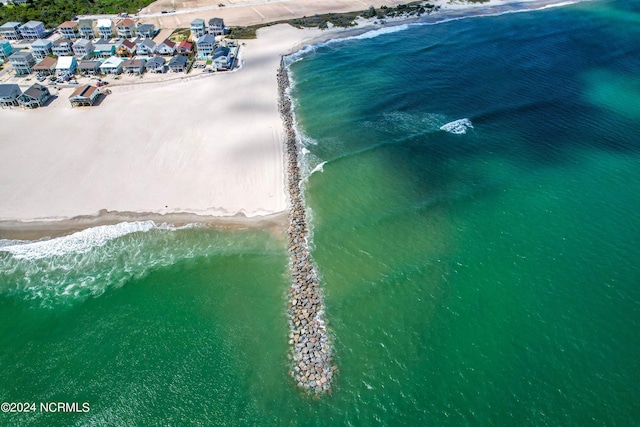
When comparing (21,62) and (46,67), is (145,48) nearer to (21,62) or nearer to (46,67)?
(46,67)

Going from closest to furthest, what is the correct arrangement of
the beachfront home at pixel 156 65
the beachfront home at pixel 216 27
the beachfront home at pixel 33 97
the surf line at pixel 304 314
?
1. the surf line at pixel 304 314
2. the beachfront home at pixel 33 97
3. the beachfront home at pixel 156 65
4. the beachfront home at pixel 216 27

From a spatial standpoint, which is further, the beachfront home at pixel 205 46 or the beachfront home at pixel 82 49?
the beachfront home at pixel 205 46

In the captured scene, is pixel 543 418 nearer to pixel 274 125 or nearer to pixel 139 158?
pixel 274 125

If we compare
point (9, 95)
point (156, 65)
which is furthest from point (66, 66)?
point (156, 65)

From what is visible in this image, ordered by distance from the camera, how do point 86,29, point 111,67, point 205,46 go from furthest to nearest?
point 86,29 < point 205,46 < point 111,67

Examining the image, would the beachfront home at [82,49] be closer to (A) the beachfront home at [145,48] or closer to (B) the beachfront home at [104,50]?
(B) the beachfront home at [104,50]

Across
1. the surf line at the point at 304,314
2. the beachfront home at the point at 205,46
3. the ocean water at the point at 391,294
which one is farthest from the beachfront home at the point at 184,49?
the surf line at the point at 304,314
